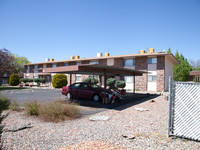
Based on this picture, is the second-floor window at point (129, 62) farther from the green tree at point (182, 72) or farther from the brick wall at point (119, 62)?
the green tree at point (182, 72)

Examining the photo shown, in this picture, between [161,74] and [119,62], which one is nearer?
[161,74]

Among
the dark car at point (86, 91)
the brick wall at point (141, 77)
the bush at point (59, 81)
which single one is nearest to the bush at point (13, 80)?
the bush at point (59, 81)

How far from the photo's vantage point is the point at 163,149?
3.73m

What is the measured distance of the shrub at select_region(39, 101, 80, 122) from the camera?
6.36 meters

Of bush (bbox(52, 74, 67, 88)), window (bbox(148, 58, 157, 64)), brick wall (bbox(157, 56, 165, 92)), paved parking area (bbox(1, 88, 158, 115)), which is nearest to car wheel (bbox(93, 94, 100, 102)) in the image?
paved parking area (bbox(1, 88, 158, 115))

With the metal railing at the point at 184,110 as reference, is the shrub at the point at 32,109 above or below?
below

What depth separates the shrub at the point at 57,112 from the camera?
6.36 m

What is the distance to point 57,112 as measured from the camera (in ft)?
21.2

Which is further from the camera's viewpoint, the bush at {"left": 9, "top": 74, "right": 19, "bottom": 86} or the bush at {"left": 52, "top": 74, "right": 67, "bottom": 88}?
the bush at {"left": 9, "top": 74, "right": 19, "bottom": 86}

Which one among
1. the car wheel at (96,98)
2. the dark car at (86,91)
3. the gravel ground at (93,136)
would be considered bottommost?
the gravel ground at (93,136)

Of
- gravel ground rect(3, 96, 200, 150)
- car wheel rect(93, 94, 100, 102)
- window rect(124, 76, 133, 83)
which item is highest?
window rect(124, 76, 133, 83)

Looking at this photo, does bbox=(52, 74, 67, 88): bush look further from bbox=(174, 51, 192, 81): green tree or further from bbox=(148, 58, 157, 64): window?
bbox=(174, 51, 192, 81): green tree

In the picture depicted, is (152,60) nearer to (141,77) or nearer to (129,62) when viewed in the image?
(141,77)

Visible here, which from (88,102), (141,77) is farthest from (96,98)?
(141,77)
